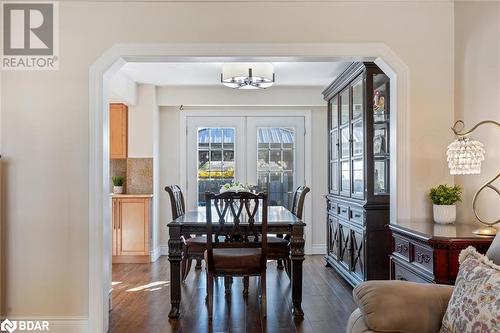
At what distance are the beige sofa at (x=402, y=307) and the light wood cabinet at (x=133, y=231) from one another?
4.00 metres

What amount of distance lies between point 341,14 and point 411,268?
5.95ft

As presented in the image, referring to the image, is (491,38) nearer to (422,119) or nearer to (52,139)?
(422,119)

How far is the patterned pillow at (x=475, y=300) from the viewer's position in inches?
56.2

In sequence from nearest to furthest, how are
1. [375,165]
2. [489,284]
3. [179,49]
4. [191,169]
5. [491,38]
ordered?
[489,284] → [491,38] → [179,49] → [375,165] → [191,169]

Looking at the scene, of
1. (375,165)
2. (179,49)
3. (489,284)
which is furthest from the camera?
(375,165)

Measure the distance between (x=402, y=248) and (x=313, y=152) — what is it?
3.53 meters

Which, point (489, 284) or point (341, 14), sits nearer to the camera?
point (489, 284)

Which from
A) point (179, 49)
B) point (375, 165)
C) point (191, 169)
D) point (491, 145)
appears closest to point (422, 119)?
point (491, 145)

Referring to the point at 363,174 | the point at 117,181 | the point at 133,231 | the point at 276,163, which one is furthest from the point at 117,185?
the point at 363,174

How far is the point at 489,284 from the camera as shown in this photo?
150cm

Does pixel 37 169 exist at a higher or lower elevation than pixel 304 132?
lower

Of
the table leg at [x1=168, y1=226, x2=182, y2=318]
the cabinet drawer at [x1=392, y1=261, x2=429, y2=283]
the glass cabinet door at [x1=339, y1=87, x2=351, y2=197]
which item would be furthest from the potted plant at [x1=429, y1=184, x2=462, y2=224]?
the table leg at [x1=168, y1=226, x2=182, y2=318]

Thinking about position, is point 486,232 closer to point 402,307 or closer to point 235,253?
point 402,307

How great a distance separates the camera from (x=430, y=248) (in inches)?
84.4
